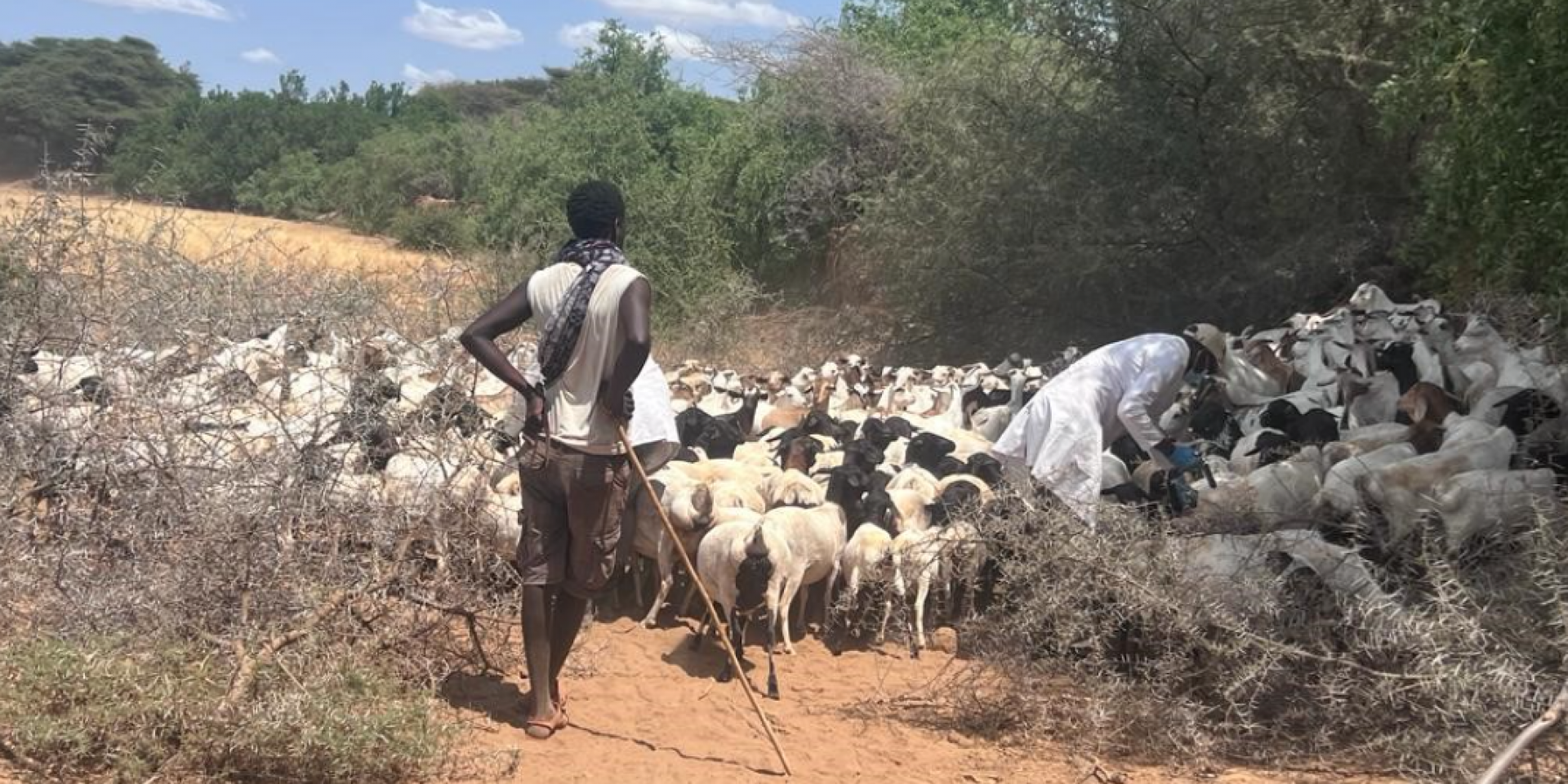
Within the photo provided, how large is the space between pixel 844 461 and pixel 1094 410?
55.8 inches

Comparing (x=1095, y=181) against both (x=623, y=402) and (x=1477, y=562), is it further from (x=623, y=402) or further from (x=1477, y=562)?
(x=623, y=402)

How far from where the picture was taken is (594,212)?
15.4 feet

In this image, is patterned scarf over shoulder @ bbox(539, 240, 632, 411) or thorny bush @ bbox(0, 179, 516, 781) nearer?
thorny bush @ bbox(0, 179, 516, 781)

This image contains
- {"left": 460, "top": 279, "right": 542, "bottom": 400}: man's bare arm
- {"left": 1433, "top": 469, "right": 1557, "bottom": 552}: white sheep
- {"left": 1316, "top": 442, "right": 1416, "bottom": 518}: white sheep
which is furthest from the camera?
{"left": 1316, "top": 442, "right": 1416, "bottom": 518}: white sheep

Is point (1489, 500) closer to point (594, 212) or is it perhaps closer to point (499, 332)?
point (594, 212)

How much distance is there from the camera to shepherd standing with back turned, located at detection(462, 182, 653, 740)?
15.0ft

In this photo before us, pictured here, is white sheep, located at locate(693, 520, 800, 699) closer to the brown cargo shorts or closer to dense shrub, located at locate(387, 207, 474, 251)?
the brown cargo shorts

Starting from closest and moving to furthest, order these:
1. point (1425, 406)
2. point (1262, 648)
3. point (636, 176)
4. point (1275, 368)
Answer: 1. point (1262, 648)
2. point (1425, 406)
3. point (1275, 368)
4. point (636, 176)

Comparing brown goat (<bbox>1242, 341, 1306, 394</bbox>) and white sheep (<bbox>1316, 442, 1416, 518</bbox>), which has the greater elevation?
brown goat (<bbox>1242, 341, 1306, 394</bbox>)

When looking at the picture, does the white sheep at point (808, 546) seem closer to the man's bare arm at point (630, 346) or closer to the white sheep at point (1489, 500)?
the man's bare arm at point (630, 346)

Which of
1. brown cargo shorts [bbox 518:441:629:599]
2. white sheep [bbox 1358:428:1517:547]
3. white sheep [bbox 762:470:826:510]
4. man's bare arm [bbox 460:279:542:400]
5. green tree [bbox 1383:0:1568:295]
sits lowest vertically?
white sheep [bbox 762:470:826:510]

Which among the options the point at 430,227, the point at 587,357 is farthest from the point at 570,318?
the point at 430,227

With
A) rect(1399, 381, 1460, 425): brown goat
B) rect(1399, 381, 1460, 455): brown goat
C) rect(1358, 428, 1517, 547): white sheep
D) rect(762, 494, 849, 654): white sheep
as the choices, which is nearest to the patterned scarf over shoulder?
rect(762, 494, 849, 654): white sheep

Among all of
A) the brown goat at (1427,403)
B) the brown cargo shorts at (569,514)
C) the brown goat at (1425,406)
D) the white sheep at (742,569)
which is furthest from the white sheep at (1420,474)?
the brown cargo shorts at (569,514)
